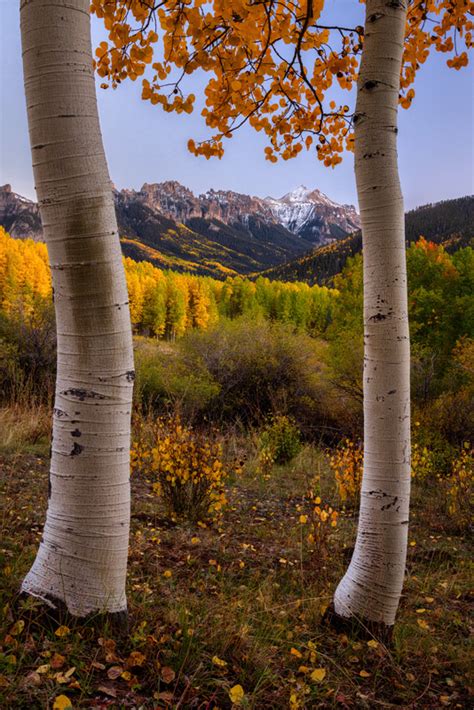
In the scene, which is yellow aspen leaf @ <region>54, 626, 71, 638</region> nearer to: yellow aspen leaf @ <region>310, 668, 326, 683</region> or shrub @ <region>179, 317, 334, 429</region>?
yellow aspen leaf @ <region>310, 668, 326, 683</region>

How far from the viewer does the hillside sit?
10519cm

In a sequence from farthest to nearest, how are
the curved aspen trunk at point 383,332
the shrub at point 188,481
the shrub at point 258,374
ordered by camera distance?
the shrub at point 258,374, the shrub at point 188,481, the curved aspen trunk at point 383,332

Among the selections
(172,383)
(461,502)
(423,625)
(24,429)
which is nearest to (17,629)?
(423,625)

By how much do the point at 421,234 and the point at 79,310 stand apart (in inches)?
4912

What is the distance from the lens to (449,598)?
10.3 feet

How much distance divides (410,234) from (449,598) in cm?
12423

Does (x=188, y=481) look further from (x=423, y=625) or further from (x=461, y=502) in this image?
(x=461, y=502)

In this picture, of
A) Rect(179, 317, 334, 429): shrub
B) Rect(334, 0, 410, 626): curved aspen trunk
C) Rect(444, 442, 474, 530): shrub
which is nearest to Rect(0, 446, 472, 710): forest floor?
Rect(334, 0, 410, 626): curved aspen trunk

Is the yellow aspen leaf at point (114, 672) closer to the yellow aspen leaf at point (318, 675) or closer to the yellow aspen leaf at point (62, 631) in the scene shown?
the yellow aspen leaf at point (62, 631)

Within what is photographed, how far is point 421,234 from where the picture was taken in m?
112

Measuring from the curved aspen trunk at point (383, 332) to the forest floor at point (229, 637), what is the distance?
12.6 inches

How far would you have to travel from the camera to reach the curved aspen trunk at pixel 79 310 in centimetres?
153

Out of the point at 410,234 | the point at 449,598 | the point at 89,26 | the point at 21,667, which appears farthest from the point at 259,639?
the point at 410,234

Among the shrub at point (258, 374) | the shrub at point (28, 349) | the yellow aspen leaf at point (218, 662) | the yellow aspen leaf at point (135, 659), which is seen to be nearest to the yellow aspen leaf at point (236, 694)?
the yellow aspen leaf at point (218, 662)
